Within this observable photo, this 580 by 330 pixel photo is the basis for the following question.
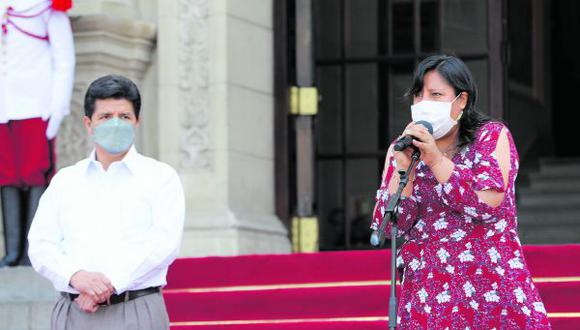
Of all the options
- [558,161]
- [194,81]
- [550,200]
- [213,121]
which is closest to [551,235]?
[550,200]

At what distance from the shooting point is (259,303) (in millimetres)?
7457

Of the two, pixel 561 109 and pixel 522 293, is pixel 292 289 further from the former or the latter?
pixel 561 109

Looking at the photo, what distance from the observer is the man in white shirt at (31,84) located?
323 inches

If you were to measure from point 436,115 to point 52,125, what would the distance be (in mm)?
3918

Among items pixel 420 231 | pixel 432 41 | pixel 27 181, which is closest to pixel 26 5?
pixel 27 181

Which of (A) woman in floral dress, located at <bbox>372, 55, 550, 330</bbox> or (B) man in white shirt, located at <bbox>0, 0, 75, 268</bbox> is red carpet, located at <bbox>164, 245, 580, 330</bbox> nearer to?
(B) man in white shirt, located at <bbox>0, 0, 75, 268</bbox>

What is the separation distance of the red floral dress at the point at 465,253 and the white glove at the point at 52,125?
3.71 m

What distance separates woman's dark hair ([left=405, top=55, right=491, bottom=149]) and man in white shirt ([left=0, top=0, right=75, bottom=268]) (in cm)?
374

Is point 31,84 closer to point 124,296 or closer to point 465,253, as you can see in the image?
point 124,296

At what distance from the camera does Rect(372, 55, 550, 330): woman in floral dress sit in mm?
4590

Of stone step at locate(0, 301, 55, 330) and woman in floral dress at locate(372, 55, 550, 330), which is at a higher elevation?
woman in floral dress at locate(372, 55, 550, 330)

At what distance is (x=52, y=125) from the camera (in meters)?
8.17

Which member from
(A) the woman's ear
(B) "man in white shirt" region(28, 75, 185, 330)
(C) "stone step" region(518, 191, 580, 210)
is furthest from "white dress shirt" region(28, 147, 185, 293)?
(C) "stone step" region(518, 191, 580, 210)

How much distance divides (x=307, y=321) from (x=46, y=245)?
A: 7.72ft
